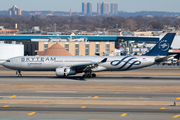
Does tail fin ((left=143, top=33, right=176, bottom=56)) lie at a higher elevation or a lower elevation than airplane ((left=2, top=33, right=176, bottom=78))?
higher

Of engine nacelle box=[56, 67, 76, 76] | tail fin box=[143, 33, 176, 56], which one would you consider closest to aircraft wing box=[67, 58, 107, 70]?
engine nacelle box=[56, 67, 76, 76]

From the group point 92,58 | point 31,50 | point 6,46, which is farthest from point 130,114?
point 31,50

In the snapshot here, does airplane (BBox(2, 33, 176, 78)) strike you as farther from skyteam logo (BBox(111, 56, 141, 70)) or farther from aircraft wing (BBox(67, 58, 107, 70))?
aircraft wing (BBox(67, 58, 107, 70))

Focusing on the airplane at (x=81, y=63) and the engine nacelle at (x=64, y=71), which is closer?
the engine nacelle at (x=64, y=71)

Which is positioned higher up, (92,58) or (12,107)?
(92,58)

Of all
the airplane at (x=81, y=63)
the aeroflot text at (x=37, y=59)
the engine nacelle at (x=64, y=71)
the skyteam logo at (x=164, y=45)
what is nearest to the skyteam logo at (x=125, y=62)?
the airplane at (x=81, y=63)

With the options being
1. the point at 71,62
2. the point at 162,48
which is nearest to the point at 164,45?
the point at 162,48

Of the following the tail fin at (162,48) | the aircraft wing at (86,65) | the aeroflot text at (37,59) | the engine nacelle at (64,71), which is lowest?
the engine nacelle at (64,71)

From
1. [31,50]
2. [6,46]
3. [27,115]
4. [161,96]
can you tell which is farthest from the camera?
[31,50]

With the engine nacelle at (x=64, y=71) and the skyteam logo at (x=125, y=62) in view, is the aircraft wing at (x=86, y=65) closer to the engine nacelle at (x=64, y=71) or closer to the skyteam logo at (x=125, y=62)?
the engine nacelle at (x=64, y=71)

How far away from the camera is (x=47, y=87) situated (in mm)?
38219

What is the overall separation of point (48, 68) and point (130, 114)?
27825 mm

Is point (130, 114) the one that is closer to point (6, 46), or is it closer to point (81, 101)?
point (81, 101)

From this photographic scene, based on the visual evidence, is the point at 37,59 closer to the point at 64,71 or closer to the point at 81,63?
the point at 64,71
